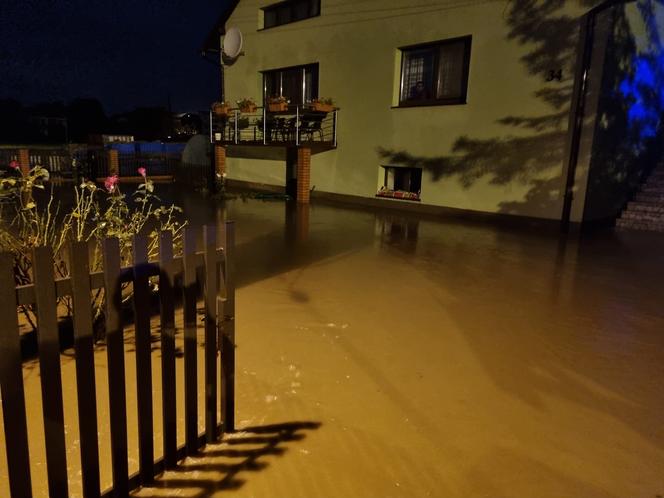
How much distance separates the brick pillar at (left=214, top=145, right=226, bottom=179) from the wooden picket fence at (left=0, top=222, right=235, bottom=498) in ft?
48.7

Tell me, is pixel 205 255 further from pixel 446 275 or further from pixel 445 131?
pixel 445 131

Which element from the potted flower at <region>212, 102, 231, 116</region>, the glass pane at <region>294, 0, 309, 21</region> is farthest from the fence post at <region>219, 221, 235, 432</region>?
the potted flower at <region>212, 102, 231, 116</region>

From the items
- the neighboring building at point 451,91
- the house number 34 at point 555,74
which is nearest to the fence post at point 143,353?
the neighboring building at point 451,91

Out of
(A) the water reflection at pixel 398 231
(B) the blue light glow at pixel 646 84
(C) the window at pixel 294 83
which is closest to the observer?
(A) the water reflection at pixel 398 231

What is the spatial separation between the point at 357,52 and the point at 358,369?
11.9 metres

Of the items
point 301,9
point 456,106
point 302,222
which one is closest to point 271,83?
point 301,9

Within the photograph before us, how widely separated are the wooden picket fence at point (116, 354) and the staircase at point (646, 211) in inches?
447

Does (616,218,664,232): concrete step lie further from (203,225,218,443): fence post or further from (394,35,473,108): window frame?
(203,225,218,443): fence post

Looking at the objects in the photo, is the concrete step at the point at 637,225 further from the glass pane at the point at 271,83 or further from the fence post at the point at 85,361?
the fence post at the point at 85,361

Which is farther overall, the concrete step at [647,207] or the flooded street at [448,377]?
the concrete step at [647,207]

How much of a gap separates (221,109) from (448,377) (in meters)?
14.7

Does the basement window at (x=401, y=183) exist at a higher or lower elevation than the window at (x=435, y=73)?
lower

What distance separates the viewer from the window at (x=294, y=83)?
15266 millimetres

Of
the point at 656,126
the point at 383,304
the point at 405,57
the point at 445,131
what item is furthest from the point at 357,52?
the point at 383,304
